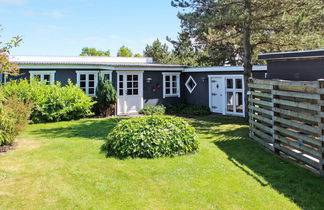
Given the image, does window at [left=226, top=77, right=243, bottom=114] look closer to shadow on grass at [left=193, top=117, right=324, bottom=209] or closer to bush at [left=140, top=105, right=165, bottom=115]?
bush at [left=140, top=105, right=165, bottom=115]

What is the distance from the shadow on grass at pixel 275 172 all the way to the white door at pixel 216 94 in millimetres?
6639

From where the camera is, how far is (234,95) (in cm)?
1345

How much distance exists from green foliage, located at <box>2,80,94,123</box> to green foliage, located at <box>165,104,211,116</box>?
4887mm

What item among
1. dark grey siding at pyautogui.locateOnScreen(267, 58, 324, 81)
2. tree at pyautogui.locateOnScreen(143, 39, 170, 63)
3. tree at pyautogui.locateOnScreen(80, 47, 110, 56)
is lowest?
dark grey siding at pyautogui.locateOnScreen(267, 58, 324, 81)

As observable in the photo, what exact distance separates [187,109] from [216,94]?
6.10 ft

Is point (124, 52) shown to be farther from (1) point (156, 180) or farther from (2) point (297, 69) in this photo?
(1) point (156, 180)

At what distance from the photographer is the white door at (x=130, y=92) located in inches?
574

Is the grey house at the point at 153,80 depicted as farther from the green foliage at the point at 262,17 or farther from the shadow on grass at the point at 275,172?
the shadow on grass at the point at 275,172

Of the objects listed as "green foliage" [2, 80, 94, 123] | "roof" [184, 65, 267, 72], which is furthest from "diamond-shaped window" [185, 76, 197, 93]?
"green foliage" [2, 80, 94, 123]

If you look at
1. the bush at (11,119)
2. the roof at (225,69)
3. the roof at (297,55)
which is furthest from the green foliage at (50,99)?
the roof at (297,55)

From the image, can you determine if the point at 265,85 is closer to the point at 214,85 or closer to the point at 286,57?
the point at 286,57

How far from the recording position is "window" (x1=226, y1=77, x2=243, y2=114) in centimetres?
1321

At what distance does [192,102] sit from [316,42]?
7.23 m

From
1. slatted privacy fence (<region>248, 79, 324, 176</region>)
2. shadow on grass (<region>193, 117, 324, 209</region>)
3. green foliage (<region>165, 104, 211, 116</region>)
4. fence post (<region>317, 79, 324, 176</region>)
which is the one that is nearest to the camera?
shadow on grass (<region>193, 117, 324, 209</region>)
